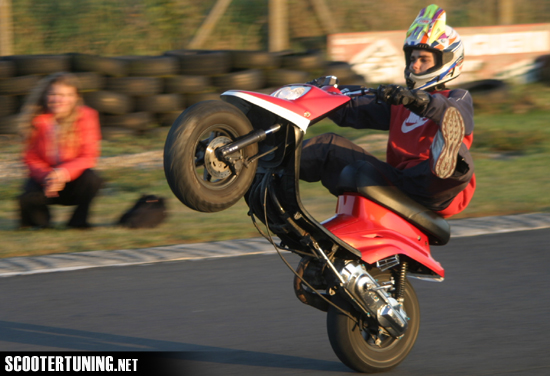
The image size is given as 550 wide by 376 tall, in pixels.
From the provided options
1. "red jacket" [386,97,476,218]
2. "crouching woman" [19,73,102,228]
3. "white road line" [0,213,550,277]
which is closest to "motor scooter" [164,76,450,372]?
"red jacket" [386,97,476,218]

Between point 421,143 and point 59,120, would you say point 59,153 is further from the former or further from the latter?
point 421,143

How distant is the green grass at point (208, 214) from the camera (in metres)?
5.48

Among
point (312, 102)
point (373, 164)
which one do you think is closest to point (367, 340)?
point (373, 164)

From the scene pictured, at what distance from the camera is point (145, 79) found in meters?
9.16

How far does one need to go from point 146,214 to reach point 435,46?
3231 millimetres

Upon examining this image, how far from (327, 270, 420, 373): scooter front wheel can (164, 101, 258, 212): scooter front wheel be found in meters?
0.73

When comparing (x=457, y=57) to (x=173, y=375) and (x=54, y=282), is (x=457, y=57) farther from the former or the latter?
(x=54, y=282)

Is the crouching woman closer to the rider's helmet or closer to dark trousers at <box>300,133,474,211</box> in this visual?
dark trousers at <box>300,133,474,211</box>

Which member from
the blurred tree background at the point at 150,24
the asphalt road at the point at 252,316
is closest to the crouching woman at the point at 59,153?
the asphalt road at the point at 252,316

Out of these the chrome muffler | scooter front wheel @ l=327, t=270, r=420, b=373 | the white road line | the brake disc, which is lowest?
scooter front wheel @ l=327, t=270, r=420, b=373

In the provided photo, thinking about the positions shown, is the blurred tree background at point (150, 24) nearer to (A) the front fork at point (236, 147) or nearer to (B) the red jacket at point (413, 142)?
(B) the red jacket at point (413, 142)

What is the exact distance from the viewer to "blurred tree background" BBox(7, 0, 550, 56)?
11039 millimetres

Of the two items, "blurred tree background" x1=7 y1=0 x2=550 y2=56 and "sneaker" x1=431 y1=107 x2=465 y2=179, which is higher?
"blurred tree background" x1=7 y1=0 x2=550 y2=56

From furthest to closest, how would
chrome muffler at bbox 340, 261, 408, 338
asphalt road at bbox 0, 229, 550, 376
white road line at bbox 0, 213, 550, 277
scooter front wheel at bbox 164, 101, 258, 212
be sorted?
white road line at bbox 0, 213, 550, 277, asphalt road at bbox 0, 229, 550, 376, chrome muffler at bbox 340, 261, 408, 338, scooter front wheel at bbox 164, 101, 258, 212
